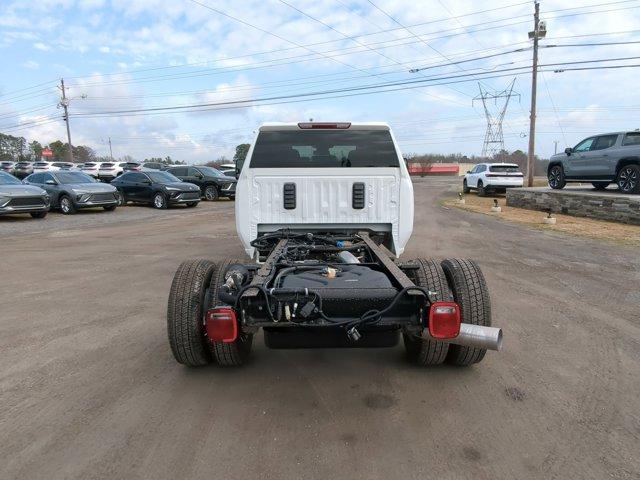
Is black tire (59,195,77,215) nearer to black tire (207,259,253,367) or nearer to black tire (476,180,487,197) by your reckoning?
black tire (207,259,253,367)

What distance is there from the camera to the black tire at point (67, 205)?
16859 mm

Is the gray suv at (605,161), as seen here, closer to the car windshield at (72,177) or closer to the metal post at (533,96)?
the metal post at (533,96)

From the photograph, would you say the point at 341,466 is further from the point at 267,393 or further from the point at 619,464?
the point at 619,464

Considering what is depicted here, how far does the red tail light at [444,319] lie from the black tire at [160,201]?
18116 millimetres

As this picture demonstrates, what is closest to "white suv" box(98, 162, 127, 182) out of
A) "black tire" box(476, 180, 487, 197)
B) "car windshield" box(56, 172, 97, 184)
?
"car windshield" box(56, 172, 97, 184)

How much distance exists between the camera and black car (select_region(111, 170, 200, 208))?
759 inches

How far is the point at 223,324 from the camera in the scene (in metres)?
2.84

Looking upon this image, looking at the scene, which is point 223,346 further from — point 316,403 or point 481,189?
point 481,189

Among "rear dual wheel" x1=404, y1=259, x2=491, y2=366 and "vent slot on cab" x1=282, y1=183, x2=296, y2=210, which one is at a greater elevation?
A: "vent slot on cab" x1=282, y1=183, x2=296, y2=210

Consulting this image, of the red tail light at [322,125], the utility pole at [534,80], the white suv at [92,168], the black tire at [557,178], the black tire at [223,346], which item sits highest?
the utility pole at [534,80]

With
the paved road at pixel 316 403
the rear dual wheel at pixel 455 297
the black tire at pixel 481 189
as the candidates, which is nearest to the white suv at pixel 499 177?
the black tire at pixel 481 189

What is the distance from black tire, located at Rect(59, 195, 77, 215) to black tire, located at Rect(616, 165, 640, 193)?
18.1m

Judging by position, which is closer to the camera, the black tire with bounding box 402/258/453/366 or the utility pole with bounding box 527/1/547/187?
the black tire with bounding box 402/258/453/366

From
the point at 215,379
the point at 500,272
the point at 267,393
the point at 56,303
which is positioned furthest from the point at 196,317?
the point at 500,272
